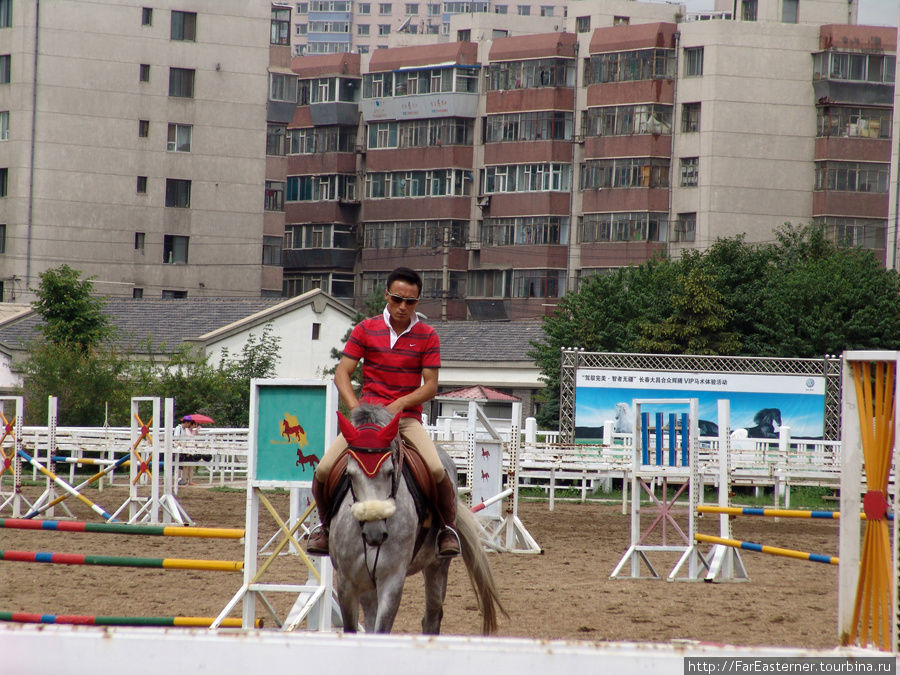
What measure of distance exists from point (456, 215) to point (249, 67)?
13.7 meters

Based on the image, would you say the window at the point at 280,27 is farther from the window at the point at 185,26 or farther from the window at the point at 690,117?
the window at the point at 690,117

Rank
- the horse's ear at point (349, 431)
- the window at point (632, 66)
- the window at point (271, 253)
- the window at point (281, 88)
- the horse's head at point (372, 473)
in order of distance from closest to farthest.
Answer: the horse's head at point (372, 473) → the horse's ear at point (349, 431) → the window at point (632, 66) → the window at point (271, 253) → the window at point (281, 88)

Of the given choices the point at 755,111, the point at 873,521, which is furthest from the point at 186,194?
the point at 873,521

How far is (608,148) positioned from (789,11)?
1138 cm

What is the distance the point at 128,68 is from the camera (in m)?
60.2

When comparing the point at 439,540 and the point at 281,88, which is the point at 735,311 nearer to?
the point at 439,540

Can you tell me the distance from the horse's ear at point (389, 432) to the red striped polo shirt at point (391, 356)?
602mm

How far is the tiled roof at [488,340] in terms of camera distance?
49.2m

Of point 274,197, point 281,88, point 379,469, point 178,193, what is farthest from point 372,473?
point 274,197

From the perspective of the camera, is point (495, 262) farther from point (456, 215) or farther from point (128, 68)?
point (128, 68)

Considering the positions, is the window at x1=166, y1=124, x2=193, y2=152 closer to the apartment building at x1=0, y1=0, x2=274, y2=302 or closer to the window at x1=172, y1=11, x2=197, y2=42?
the apartment building at x1=0, y1=0, x2=274, y2=302

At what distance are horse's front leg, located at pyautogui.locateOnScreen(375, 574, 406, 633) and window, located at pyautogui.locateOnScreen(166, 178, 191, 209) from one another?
56492 millimetres

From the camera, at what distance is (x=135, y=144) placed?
6059cm

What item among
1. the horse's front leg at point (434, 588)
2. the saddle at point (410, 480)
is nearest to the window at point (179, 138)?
the horse's front leg at point (434, 588)
